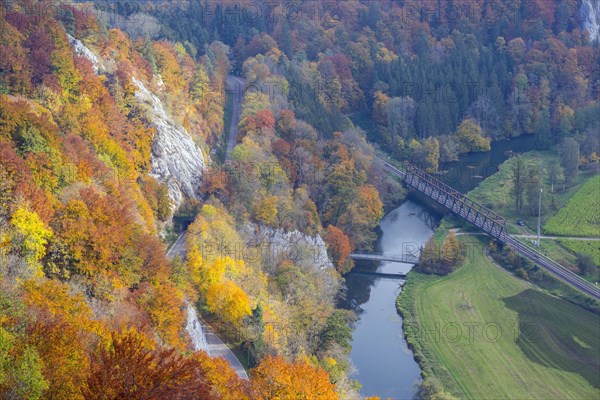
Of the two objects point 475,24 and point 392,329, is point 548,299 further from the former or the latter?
point 475,24

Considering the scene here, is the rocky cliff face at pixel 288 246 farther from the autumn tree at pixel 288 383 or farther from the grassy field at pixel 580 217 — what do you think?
the grassy field at pixel 580 217

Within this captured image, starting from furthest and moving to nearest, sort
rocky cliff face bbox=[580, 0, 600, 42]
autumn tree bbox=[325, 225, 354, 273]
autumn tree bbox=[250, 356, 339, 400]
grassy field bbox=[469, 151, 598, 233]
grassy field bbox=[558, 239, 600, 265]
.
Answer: rocky cliff face bbox=[580, 0, 600, 42], grassy field bbox=[469, 151, 598, 233], grassy field bbox=[558, 239, 600, 265], autumn tree bbox=[325, 225, 354, 273], autumn tree bbox=[250, 356, 339, 400]

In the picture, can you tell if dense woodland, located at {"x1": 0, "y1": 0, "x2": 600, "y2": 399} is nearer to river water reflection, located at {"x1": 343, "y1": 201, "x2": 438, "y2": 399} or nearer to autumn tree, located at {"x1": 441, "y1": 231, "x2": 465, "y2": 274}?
autumn tree, located at {"x1": 441, "y1": 231, "x2": 465, "y2": 274}

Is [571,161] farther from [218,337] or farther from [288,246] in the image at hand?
[218,337]

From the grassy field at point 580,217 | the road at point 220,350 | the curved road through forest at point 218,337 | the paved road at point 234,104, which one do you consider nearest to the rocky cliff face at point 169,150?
the curved road through forest at point 218,337

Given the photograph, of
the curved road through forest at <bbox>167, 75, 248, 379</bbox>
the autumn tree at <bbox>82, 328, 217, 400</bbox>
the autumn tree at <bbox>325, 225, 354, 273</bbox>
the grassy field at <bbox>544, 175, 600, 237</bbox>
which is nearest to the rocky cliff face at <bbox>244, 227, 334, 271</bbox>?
the autumn tree at <bbox>325, 225, 354, 273</bbox>

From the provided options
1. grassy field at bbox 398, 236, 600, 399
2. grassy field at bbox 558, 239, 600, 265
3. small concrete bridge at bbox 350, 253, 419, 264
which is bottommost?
small concrete bridge at bbox 350, 253, 419, 264

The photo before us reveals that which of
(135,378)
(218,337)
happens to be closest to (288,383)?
(135,378)
